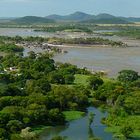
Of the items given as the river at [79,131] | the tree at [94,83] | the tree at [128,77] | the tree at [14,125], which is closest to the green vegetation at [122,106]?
the river at [79,131]

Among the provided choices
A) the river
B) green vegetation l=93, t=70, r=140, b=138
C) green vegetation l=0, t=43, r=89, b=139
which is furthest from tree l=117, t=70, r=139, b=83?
the river

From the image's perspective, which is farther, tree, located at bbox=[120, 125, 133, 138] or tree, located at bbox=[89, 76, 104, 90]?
tree, located at bbox=[89, 76, 104, 90]

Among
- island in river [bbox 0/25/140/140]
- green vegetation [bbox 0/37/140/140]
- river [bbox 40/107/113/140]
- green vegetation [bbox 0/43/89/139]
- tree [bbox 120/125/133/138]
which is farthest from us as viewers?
island in river [bbox 0/25/140/140]

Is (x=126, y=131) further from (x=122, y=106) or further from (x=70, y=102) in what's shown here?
(x=70, y=102)

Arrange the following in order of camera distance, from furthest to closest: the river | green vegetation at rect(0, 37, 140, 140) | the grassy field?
the grassy field → green vegetation at rect(0, 37, 140, 140) → the river

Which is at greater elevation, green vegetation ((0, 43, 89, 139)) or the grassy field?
green vegetation ((0, 43, 89, 139))

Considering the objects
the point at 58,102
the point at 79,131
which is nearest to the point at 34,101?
the point at 58,102

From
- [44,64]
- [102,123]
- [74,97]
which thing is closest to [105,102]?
[74,97]

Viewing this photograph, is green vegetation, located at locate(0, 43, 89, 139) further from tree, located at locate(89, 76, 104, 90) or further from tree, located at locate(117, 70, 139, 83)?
tree, located at locate(117, 70, 139, 83)
